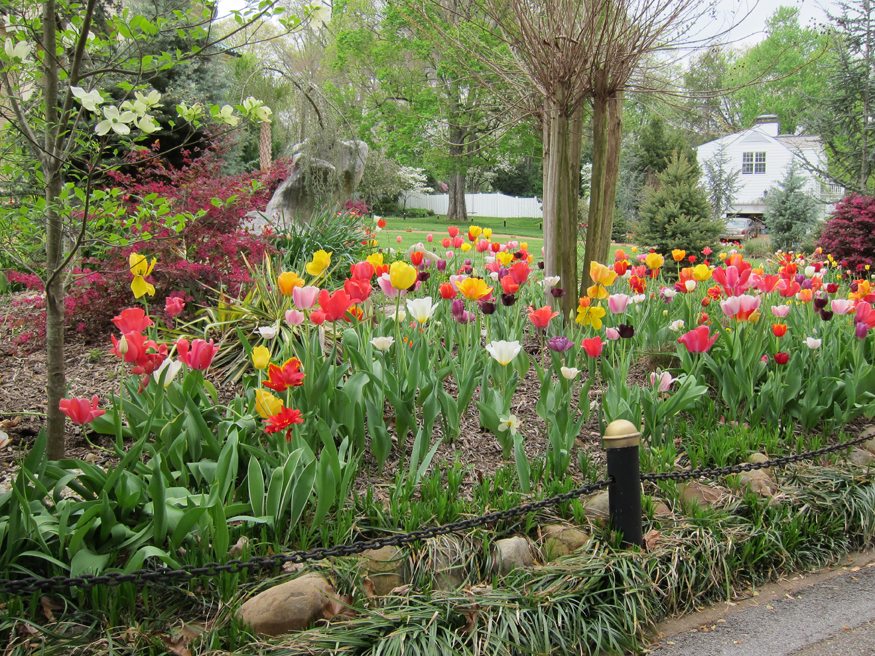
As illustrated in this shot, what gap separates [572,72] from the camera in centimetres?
407

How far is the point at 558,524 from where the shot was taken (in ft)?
8.13

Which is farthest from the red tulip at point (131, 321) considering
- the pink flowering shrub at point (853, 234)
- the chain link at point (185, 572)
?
the pink flowering shrub at point (853, 234)

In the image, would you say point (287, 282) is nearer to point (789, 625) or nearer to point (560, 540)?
point (560, 540)

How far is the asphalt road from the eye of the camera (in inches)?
82.0

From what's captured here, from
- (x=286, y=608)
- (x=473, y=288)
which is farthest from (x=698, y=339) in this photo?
(x=286, y=608)

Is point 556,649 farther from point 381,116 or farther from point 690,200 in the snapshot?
point 381,116

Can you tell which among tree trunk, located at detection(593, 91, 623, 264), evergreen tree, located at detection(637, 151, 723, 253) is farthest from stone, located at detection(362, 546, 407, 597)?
evergreen tree, located at detection(637, 151, 723, 253)

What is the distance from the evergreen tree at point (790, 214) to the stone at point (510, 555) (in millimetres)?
17965

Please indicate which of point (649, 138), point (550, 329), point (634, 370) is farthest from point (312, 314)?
point (649, 138)

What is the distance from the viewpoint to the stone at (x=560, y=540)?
2.36 m

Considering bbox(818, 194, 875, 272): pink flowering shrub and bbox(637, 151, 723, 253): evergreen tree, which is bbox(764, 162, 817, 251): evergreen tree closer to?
bbox(637, 151, 723, 253): evergreen tree

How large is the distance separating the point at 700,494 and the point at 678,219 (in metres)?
9.66

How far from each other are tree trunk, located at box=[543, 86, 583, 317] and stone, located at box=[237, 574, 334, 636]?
3034 millimetres

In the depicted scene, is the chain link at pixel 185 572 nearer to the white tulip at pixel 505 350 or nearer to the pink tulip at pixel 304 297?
the white tulip at pixel 505 350
